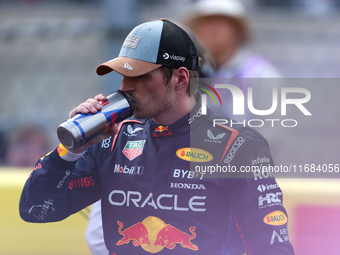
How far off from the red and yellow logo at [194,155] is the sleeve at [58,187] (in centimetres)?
38

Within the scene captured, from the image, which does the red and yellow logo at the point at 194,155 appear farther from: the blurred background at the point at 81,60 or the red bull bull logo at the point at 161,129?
the blurred background at the point at 81,60

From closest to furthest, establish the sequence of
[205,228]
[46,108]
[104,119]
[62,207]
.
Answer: [104,119] < [205,228] < [62,207] < [46,108]

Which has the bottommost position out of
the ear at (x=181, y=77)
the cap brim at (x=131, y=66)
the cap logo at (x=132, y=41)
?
the cap brim at (x=131, y=66)

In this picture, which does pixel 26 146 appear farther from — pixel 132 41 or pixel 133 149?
pixel 132 41

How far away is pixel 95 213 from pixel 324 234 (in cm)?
132

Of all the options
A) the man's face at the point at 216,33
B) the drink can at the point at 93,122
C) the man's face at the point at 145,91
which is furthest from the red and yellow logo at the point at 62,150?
the man's face at the point at 216,33

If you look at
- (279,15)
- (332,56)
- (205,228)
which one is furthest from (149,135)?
(279,15)

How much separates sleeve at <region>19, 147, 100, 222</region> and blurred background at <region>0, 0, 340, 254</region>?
1.07 meters

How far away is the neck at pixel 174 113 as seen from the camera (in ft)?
5.57

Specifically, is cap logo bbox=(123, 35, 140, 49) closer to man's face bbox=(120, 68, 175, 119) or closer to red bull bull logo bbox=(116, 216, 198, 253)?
man's face bbox=(120, 68, 175, 119)

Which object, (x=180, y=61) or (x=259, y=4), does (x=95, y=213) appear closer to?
(x=180, y=61)

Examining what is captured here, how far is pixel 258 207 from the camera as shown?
1523mm

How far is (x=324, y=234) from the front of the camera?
8.14 feet

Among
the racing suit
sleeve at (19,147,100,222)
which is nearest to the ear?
the racing suit
